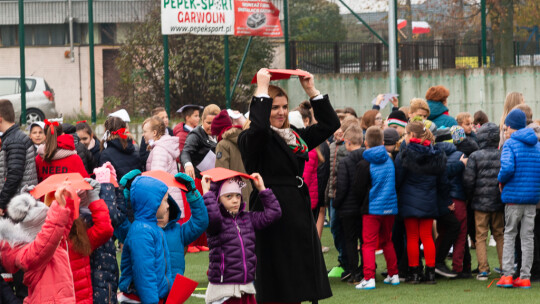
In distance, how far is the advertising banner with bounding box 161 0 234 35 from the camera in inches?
650

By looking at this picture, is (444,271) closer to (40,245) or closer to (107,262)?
→ (107,262)

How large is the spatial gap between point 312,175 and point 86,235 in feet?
14.0

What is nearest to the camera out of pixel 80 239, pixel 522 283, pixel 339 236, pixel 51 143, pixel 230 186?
pixel 80 239

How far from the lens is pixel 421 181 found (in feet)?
31.5

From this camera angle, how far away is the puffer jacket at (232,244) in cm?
640

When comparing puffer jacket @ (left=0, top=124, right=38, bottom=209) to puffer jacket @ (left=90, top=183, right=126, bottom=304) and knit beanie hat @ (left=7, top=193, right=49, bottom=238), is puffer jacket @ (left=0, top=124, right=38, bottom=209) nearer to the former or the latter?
puffer jacket @ (left=90, top=183, right=126, bottom=304)

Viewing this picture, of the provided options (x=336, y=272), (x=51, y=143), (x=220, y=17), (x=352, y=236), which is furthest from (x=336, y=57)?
(x=51, y=143)

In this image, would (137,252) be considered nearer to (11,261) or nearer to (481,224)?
(11,261)

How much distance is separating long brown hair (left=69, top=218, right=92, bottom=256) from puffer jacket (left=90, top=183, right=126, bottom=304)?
0.28m

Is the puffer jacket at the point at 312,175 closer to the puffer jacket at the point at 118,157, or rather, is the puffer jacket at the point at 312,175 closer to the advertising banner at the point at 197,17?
the puffer jacket at the point at 118,157

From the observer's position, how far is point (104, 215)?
6.10m

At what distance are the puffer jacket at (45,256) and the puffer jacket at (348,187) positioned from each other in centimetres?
443

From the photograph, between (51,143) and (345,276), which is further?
(345,276)

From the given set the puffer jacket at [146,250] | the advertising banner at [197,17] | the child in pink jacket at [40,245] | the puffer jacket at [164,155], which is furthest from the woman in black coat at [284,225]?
the advertising banner at [197,17]
